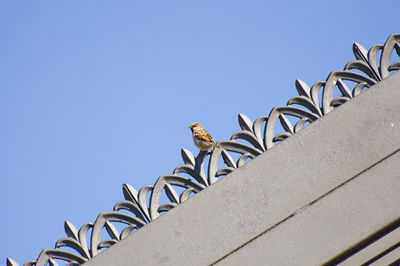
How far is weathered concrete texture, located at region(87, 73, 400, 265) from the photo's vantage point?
132 inches

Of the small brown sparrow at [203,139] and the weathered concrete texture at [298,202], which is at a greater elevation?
the small brown sparrow at [203,139]

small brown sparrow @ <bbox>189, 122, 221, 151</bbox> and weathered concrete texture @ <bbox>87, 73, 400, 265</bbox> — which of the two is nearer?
weathered concrete texture @ <bbox>87, 73, 400, 265</bbox>

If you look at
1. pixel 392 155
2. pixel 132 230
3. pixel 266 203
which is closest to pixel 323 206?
pixel 266 203

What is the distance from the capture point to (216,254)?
134 inches

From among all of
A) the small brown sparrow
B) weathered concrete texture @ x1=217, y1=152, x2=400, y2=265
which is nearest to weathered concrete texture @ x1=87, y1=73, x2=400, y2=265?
weathered concrete texture @ x1=217, y1=152, x2=400, y2=265

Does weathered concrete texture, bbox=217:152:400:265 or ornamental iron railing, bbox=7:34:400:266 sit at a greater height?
ornamental iron railing, bbox=7:34:400:266

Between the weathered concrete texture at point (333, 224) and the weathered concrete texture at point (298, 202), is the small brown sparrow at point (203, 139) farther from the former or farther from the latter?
the weathered concrete texture at point (333, 224)

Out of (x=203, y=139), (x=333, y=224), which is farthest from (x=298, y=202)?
(x=203, y=139)

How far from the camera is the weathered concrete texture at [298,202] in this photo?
3.36 meters

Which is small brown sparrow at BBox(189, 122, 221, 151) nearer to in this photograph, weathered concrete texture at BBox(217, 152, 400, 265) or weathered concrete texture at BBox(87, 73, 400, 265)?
weathered concrete texture at BBox(87, 73, 400, 265)

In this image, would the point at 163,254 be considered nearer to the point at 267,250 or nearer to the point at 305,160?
the point at 267,250

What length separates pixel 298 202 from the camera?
3473 millimetres

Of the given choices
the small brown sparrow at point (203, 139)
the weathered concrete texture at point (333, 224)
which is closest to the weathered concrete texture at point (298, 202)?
the weathered concrete texture at point (333, 224)

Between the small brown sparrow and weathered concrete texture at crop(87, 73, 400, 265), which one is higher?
the small brown sparrow
